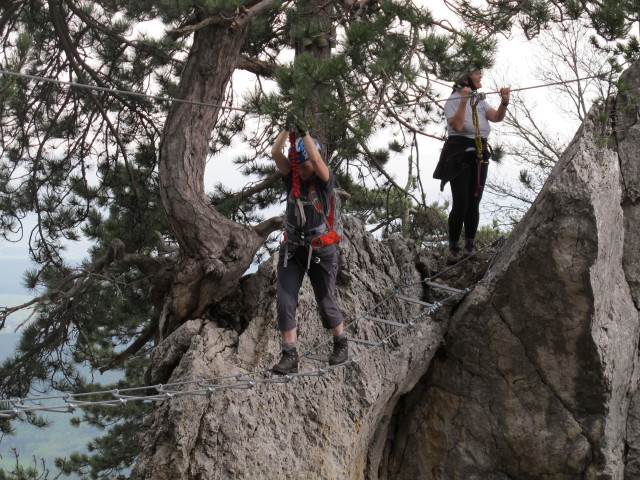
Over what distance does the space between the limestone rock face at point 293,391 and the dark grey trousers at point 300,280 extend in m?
0.53

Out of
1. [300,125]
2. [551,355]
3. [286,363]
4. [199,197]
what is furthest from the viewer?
[199,197]

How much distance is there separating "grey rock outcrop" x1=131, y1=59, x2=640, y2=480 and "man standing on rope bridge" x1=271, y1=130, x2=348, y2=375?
586 mm

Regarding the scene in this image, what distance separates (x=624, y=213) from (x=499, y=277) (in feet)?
4.77

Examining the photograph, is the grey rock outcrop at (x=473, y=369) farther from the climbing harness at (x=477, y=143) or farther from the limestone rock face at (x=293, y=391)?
the climbing harness at (x=477, y=143)

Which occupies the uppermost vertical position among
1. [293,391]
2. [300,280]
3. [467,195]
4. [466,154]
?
[466,154]

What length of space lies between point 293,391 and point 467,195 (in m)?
2.10

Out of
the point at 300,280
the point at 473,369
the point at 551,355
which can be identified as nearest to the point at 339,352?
the point at 300,280

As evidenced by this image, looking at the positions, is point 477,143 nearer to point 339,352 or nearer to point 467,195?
point 467,195

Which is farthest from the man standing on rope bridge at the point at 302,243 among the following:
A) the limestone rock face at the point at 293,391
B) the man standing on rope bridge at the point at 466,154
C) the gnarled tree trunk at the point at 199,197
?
the man standing on rope bridge at the point at 466,154

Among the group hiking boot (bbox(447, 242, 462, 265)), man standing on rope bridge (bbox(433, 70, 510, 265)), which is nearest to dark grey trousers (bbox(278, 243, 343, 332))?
man standing on rope bridge (bbox(433, 70, 510, 265))

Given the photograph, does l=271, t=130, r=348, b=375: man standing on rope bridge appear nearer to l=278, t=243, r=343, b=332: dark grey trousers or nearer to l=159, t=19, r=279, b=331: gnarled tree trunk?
l=278, t=243, r=343, b=332: dark grey trousers

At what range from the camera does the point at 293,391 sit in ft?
16.4

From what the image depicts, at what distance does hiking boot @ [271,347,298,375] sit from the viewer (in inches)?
177

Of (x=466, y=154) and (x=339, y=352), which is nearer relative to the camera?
(x=339, y=352)
